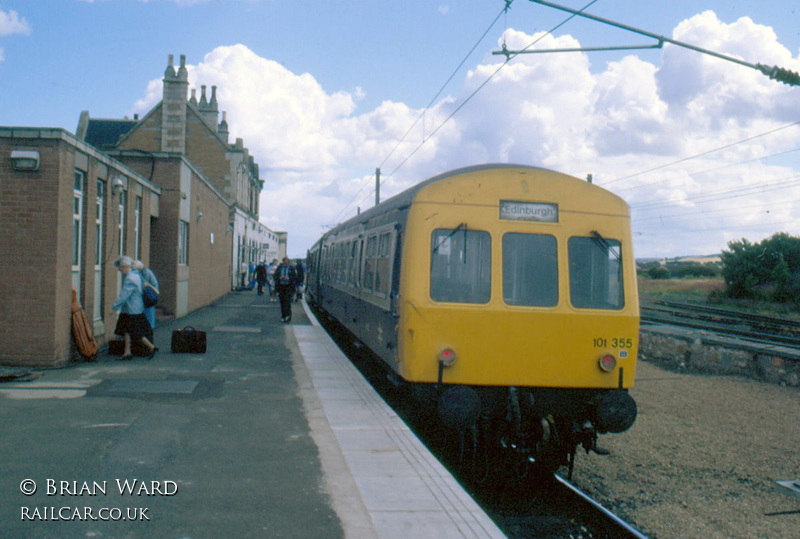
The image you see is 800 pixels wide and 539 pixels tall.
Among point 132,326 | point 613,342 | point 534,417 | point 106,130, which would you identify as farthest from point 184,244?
point 106,130

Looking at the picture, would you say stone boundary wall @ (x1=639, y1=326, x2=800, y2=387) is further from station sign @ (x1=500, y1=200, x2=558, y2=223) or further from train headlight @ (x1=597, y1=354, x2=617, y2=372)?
station sign @ (x1=500, y1=200, x2=558, y2=223)

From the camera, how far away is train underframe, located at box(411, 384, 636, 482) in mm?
6539

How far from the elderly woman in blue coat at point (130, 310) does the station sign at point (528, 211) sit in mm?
6282

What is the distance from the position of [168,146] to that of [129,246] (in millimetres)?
23659

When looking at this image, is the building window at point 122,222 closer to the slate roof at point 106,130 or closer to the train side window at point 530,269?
the train side window at point 530,269

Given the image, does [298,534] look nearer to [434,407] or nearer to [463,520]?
[463,520]

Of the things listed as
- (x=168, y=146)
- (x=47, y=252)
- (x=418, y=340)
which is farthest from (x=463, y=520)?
(x=168, y=146)

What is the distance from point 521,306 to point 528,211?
3.10 feet

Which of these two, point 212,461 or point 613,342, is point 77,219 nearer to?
point 212,461

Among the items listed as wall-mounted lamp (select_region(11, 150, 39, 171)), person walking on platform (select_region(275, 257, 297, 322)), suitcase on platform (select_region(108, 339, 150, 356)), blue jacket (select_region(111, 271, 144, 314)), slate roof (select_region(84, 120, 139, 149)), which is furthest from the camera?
slate roof (select_region(84, 120, 139, 149))

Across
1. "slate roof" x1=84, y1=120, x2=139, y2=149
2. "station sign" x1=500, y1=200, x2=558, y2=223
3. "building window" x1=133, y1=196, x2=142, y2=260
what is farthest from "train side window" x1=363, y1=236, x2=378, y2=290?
"slate roof" x1=84, y1=120, x2=139, y2=149

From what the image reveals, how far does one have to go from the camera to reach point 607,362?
6852mm

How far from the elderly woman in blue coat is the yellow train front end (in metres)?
5.45

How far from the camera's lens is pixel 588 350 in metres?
6.84
